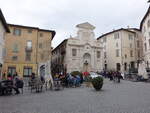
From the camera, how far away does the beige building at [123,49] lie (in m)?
49.2

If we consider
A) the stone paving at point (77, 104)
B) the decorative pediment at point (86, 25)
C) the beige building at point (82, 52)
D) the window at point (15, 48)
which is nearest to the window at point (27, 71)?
the window at point (15, 48)

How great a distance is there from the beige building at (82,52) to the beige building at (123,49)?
6.20 meters

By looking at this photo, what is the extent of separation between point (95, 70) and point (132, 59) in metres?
13.0

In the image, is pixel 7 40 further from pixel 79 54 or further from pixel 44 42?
pixel 79 54

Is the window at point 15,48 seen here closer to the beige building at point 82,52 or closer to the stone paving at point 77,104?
the beige building at point 82,52

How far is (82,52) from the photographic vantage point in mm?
46031

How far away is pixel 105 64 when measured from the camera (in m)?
55.1

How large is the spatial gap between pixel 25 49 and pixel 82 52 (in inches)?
615

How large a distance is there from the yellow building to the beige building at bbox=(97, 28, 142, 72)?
71.3ft

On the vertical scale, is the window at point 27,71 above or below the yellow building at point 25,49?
below

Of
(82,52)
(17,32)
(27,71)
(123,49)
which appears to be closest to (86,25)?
(82,52)

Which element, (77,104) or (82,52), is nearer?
(77,104)

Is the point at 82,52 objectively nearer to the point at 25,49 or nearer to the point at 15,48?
the point at 25,49

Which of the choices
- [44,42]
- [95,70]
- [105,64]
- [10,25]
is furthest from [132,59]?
[10,25]
